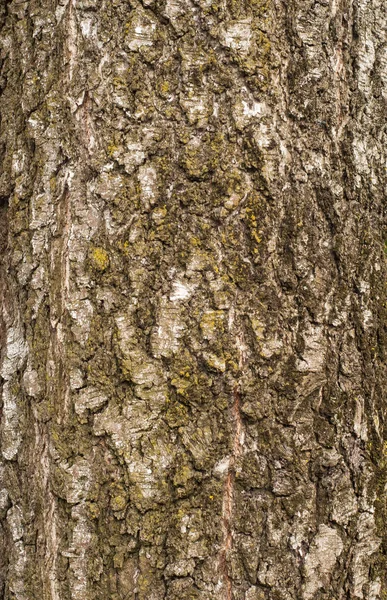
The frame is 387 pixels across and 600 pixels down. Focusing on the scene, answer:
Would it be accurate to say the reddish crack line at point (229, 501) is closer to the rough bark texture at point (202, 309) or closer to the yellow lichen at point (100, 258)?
the rough bark texture at point (202, 309)

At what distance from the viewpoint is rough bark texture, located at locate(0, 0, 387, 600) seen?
1.48 m

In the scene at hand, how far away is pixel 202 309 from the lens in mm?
1484

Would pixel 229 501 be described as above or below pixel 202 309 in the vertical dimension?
below

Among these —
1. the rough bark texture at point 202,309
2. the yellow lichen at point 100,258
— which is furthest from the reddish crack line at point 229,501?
the yellow lichen at point 100,258

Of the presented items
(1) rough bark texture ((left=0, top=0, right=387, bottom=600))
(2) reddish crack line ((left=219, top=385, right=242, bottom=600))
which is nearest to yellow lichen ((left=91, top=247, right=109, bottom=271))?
(1) rough bark texture ((left=0, top=0, right=387, bottom=600))

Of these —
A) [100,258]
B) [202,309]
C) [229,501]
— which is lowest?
[229,501]

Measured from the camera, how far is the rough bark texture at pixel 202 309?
148 centimetres

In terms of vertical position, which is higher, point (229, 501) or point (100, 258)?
point (100, 258)

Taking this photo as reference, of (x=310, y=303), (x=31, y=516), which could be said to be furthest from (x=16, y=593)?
(x=310, y=303)

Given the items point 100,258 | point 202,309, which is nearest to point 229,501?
point 202,309

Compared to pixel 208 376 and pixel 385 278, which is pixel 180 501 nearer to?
pixel 208 376

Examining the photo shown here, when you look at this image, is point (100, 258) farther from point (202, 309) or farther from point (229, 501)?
point (229, 501)

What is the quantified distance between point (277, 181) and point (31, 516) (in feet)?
3.51

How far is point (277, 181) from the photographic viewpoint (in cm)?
152
